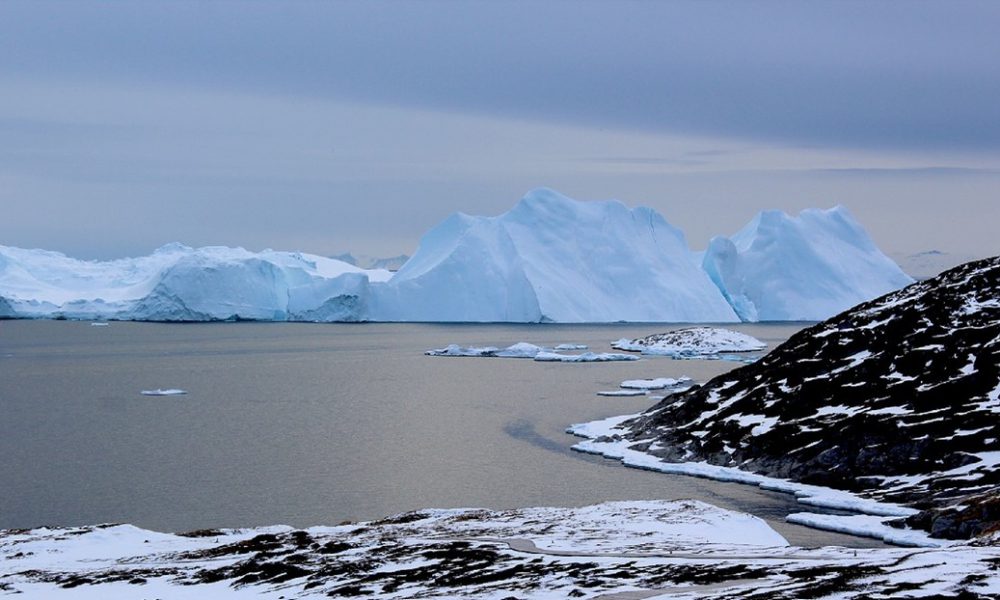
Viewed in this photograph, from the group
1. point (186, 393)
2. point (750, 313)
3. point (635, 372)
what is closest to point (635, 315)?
point (750, 313)

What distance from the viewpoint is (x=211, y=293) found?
150250 mm

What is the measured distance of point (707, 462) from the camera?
1634 inches

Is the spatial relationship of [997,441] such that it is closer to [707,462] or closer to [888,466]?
[888,466]

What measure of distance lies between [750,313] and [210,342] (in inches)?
3045

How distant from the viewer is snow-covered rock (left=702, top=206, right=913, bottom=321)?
150250 millimetres

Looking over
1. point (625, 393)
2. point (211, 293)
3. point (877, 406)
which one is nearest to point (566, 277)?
point (211, 293)

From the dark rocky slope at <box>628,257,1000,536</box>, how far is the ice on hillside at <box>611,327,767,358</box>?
5702cm

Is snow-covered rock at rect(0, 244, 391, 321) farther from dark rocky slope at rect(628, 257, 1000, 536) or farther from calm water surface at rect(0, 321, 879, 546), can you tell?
dark rocky slope at rect(628, 257, 1000, 536)

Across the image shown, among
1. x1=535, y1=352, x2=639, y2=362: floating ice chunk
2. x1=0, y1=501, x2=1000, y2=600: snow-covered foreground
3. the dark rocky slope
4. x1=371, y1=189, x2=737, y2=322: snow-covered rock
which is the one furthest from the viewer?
x1=371, y1=189, x2=737, y2=322: snow-covered rock

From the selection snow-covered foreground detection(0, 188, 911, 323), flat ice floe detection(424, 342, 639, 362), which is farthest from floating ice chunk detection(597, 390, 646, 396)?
snow-covered foreground detection(0, 188, 911, 323)

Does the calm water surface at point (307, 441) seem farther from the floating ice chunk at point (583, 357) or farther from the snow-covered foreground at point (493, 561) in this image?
the snow-covered foreground at point (493, 561)

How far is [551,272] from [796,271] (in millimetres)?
38430

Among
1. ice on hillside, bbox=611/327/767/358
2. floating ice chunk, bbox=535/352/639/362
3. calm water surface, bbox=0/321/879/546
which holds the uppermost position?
ice on hillside, bbox=611/327/767/358

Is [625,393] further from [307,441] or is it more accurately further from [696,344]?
[696,344]
